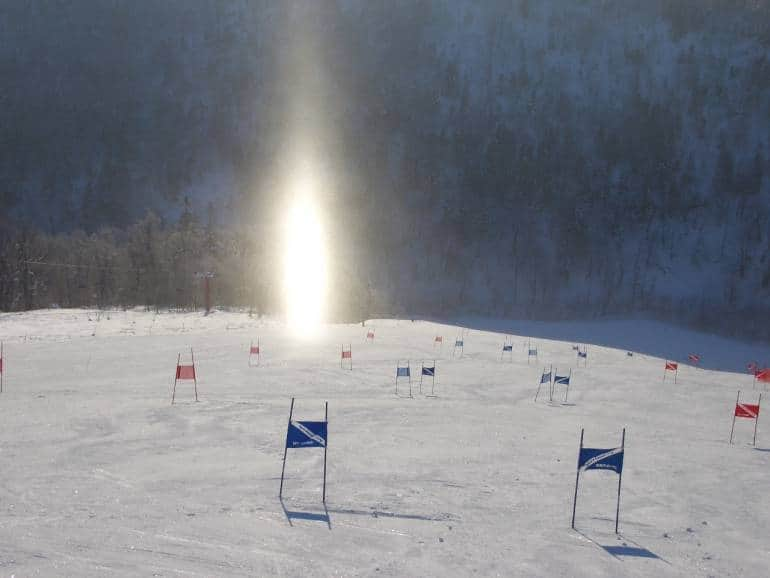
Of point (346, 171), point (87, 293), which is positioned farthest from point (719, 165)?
point (87, 293)

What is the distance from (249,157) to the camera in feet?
472

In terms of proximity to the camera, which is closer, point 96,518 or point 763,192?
point 96,518

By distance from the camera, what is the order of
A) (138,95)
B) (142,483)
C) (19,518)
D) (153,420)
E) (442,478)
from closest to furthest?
(19,518) < (142,483) < (442,478) < (153,420) < (138,95)

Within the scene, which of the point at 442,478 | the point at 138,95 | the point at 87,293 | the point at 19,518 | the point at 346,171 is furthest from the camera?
the point at 138,95

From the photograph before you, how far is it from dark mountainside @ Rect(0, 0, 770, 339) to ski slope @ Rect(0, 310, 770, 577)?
69287mm

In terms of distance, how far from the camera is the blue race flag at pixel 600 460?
11727 mm

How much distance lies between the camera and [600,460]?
38.8 ft

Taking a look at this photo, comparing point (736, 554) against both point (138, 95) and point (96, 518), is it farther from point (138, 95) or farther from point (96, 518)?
point (138, 95)

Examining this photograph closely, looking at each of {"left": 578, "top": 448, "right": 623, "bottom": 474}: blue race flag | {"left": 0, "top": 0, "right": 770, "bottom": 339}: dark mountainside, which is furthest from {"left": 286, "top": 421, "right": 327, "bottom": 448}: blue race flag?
{"left": 0, "top": 0, "right": 770, "bottom": 339}: dark mountainside

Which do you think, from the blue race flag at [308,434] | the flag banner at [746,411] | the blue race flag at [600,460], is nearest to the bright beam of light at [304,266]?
the flag banner at [746,411]

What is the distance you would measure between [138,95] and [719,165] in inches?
5436

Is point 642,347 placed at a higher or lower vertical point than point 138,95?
lower

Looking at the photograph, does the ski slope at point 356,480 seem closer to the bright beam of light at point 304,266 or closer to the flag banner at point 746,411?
the flag banner at point 746,411

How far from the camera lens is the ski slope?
32.5 ft
